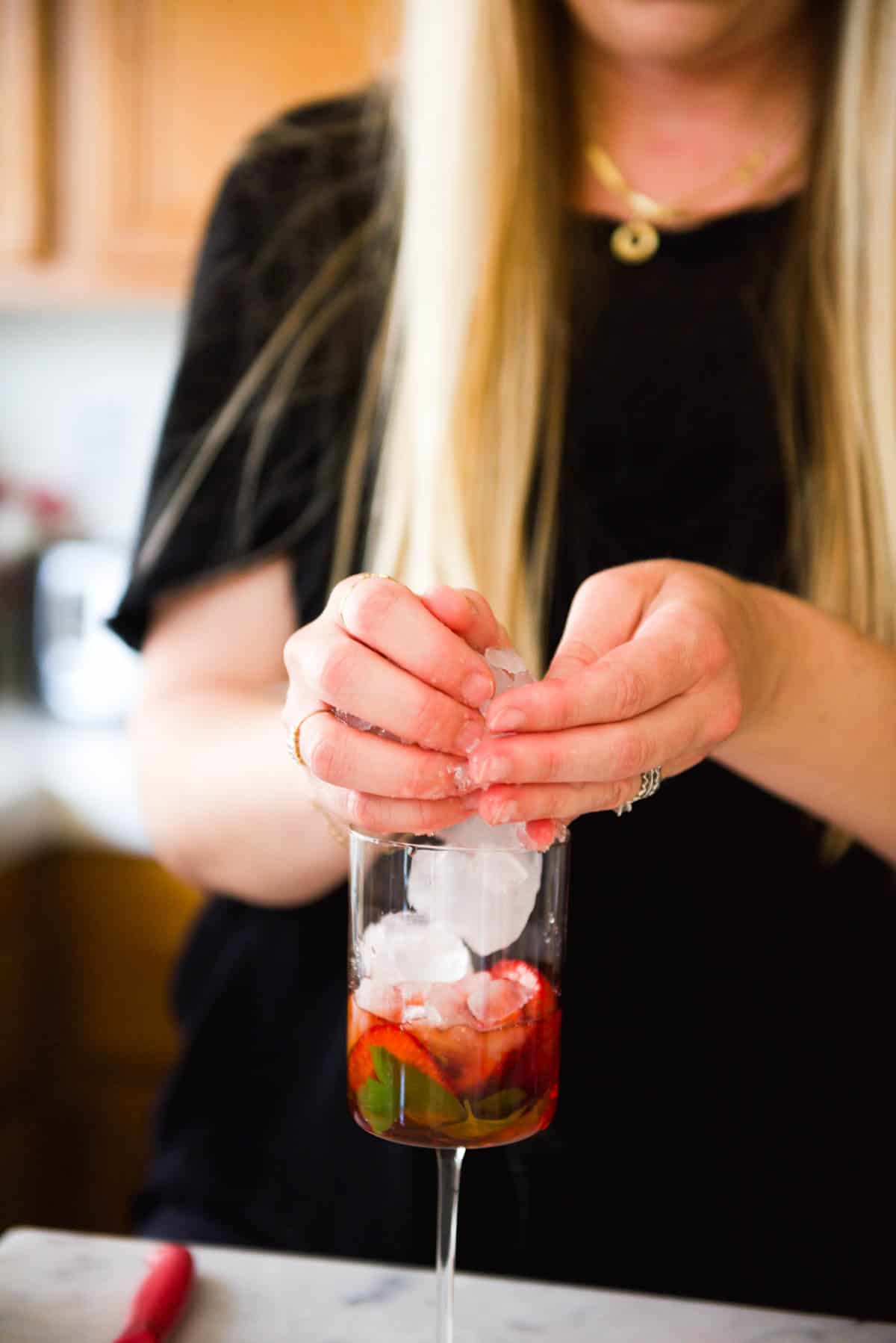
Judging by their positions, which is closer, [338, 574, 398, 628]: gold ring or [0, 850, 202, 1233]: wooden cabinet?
[338, 574, 398, 628]: gold ring

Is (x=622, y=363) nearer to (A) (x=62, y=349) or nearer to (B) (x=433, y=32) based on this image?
(B) (x=433, y=32)

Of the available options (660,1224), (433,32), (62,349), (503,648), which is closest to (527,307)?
(433,32)

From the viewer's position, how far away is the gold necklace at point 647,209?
1.09 m

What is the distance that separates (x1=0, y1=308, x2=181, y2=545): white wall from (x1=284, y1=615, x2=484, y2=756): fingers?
7.25ft

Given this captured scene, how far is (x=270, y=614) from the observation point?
1.09 metres

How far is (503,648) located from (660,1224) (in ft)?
1.97

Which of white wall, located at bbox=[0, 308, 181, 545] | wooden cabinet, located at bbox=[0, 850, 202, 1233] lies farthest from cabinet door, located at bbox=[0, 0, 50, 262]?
wooden cabinet, located at bbox=[0, 850, 202, 1233]

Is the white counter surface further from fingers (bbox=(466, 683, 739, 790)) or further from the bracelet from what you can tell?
fingers (bbox=(466, 683, 739, 790))

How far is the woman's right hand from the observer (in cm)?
58

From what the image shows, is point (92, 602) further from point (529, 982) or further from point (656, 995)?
point (529, 982)

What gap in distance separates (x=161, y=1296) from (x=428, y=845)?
0.31 m

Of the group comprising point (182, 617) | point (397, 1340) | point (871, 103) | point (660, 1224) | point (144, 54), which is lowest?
point (660, 1224)

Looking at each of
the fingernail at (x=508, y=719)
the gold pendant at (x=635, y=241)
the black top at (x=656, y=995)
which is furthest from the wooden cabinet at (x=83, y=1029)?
the fingernail at (x=508, y=719)

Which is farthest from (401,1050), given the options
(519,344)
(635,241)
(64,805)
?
(64,805)
